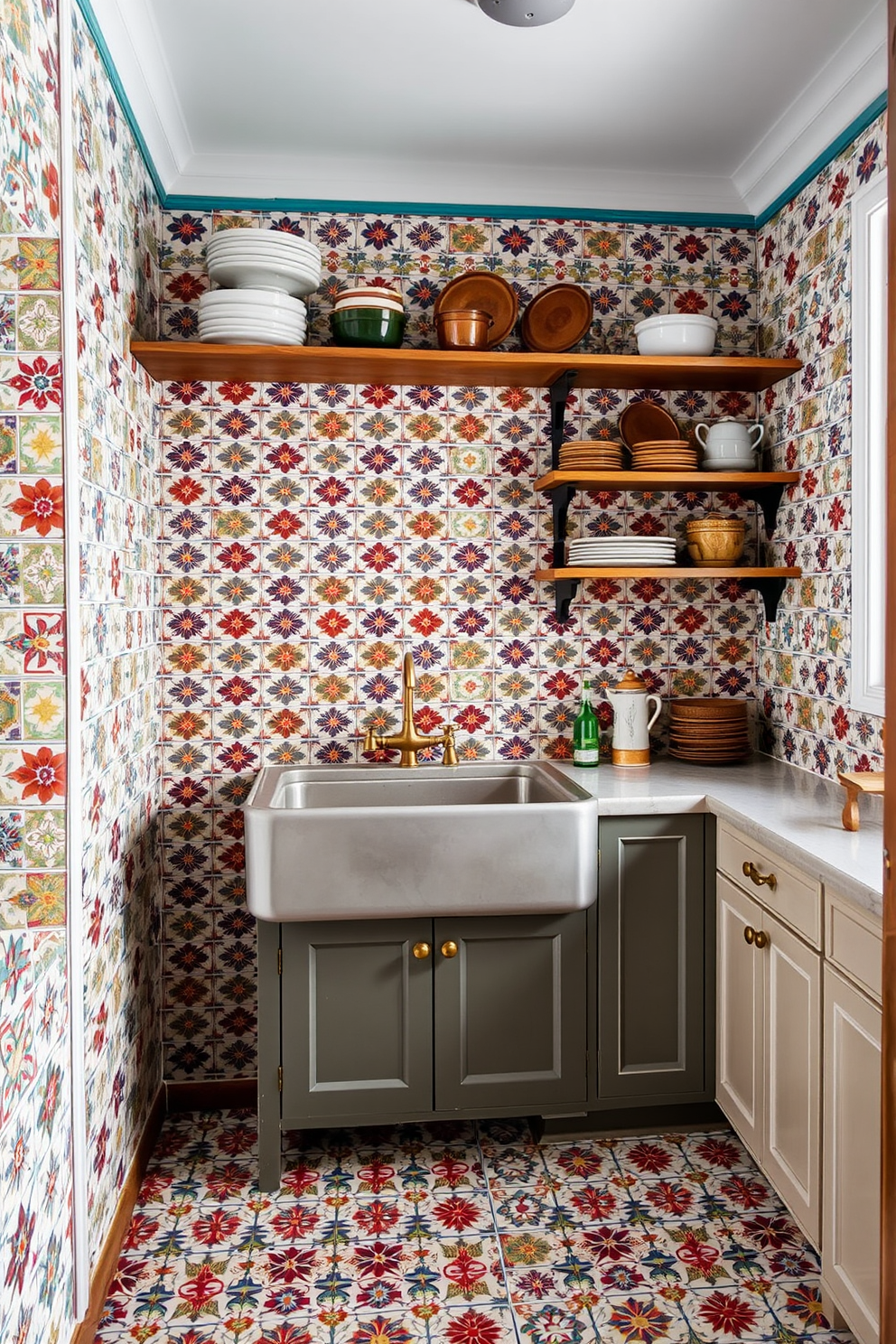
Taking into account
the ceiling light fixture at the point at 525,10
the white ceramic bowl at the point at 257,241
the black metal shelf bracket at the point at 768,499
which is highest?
the ceiling light fixture at the point at 525,10

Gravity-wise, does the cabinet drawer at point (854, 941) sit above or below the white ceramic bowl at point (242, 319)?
below

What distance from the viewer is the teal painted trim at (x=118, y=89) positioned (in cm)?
191

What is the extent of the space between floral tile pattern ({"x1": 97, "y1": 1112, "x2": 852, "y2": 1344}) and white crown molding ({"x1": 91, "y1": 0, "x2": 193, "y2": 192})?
2.50 metres

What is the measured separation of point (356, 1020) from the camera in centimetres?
237

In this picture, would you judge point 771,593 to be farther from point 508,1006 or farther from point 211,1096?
point 211,1096

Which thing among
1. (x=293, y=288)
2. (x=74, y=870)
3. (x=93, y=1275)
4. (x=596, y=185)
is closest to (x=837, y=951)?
(x=74, y=870)

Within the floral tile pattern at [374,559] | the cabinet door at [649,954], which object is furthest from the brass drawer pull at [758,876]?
the floral tile pattern at [374,559]

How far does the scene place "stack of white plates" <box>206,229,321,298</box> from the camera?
2480 millimetres

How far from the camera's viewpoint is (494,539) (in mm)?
2910

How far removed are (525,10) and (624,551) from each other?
1.26 meters

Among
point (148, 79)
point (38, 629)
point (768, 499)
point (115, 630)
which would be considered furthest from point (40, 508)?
point (768, 499)

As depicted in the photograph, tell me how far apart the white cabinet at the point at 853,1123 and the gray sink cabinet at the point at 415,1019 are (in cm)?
74

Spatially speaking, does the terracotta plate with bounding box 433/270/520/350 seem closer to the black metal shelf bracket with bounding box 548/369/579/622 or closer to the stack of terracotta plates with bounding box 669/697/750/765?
the black metal shelf bracket with bounding box 548/369/579/622

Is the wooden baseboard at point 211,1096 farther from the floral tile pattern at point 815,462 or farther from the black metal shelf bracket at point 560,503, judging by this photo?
the floral tile pattern at point 815,462
